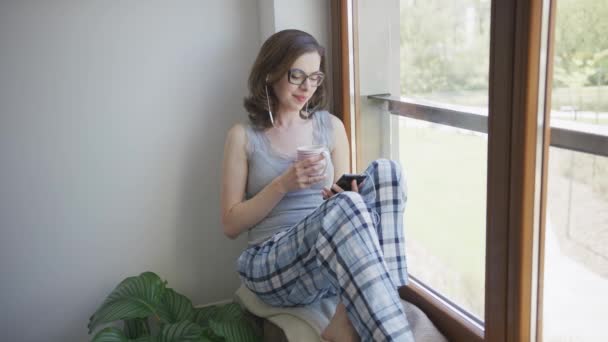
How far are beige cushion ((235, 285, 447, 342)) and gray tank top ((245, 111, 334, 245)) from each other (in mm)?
224

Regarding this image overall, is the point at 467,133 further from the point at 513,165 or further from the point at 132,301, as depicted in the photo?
the point at 132,301

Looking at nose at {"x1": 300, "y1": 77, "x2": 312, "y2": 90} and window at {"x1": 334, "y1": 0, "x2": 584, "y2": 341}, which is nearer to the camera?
window at {"x1": 334, "y1": 0, "x2": 584, "y2": 341}

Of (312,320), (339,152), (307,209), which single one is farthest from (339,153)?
(312,320)

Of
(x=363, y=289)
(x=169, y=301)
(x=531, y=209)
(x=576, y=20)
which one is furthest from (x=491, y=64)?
(x=169, y=301)

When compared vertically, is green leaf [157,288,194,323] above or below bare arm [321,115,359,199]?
below

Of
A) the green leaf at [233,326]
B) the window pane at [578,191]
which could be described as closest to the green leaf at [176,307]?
the green leaf at [233,326]

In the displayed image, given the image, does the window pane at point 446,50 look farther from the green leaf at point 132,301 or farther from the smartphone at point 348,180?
the green leaf at point 132,301

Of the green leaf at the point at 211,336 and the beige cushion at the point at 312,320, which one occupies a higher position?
the beige cushion at the point at 312,320

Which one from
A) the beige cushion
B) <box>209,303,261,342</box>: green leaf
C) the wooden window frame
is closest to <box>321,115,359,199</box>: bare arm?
the beige cushion

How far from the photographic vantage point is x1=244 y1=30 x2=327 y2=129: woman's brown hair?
1688mm

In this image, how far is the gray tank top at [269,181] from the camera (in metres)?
1.78

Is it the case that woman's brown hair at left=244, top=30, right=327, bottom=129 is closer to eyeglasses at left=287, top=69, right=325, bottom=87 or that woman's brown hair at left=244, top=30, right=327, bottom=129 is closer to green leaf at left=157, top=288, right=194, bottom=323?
eyeglasses at left=287, top=69, right=325, bottom=87

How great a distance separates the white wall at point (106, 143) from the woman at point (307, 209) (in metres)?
0.31

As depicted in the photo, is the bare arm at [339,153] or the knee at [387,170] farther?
the bare arm at [339,153]
